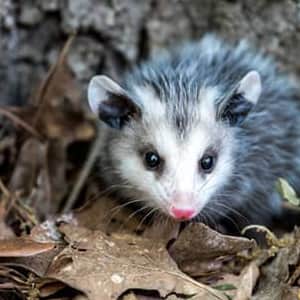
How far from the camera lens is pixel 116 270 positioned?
2.07 metres

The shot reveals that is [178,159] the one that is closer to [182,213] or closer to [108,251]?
[182,213]

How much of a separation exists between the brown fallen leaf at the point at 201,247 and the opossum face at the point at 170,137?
3.4 inches

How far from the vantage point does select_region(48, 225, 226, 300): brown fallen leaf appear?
2.00m

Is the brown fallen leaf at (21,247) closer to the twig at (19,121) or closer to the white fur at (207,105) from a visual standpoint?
the white fur at (207,105)

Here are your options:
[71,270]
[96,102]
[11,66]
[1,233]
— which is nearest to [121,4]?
[11,66]

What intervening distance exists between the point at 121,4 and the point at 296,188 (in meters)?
1.06

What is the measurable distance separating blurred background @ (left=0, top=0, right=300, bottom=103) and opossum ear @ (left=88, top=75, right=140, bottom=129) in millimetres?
670

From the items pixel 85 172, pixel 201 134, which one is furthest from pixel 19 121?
pixel 201 134

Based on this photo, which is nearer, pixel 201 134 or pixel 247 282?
pixel 247 282

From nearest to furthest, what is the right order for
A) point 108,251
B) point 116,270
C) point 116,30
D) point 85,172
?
point 116,270 → point 108,251 → point 85,172 → point 116,30

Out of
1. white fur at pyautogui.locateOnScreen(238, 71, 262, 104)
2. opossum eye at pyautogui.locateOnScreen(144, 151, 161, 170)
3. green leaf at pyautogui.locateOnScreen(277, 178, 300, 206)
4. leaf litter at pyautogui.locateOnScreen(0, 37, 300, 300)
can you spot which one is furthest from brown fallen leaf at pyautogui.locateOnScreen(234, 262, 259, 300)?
white fur at pyautogui.locateOnScreen(238, 71, 262, 104)

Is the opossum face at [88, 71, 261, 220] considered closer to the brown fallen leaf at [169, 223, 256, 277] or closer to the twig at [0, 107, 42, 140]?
the brown fallen leaf at [169, 223, 256, 277]

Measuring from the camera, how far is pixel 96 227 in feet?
8.00

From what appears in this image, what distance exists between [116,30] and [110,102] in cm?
70
